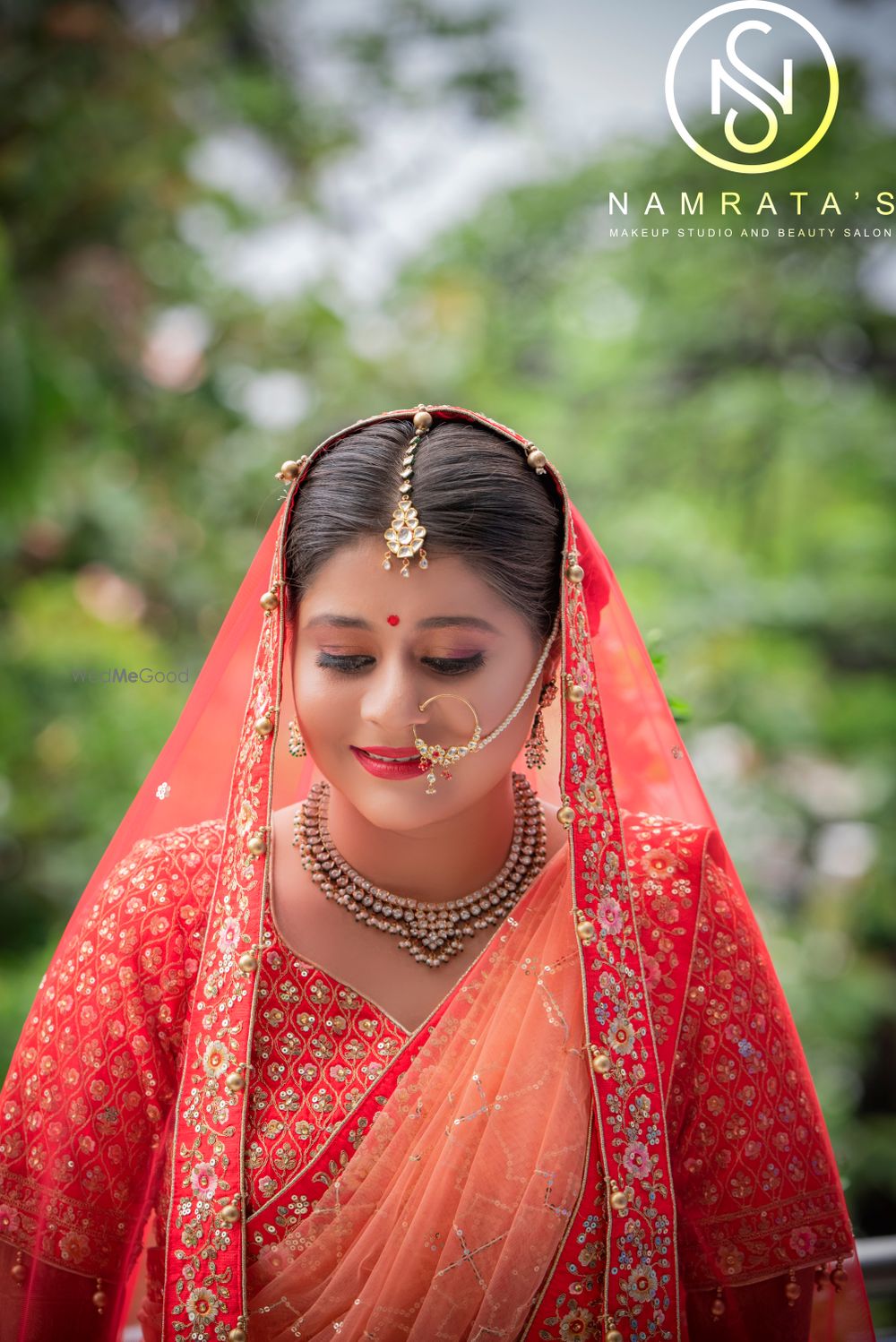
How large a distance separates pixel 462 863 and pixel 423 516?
450 mm

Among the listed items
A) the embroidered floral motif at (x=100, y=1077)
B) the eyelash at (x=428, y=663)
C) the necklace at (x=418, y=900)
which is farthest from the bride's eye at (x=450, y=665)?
the embroidered floral motif at (x=100, y=1077)

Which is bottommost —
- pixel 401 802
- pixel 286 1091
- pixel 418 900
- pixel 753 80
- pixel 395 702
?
pixel 286 1091

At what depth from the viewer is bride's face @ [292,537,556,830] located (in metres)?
1.31

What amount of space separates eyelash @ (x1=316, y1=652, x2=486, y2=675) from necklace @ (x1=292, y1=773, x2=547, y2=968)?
282 mm

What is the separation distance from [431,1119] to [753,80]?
286 cm

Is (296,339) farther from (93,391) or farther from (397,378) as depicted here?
(93,391)

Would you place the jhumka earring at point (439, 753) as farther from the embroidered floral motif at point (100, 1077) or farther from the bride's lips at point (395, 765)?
the embroidered floral motif at point (100, 1077)

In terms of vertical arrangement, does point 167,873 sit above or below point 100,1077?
above

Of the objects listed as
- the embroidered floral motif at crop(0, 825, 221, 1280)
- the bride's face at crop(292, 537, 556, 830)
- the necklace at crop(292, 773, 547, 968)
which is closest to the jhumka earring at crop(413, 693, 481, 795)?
the bride's face at crop(292, 537, 556, 830)

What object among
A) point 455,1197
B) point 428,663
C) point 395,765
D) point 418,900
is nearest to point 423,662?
point 428,663

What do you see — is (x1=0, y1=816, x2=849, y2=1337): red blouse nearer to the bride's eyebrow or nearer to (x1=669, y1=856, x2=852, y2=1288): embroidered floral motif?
(x1=669, y1=856, x2=852, y2=1288): embroidered floral motif

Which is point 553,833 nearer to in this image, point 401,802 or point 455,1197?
point 401,802

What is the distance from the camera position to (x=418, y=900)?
1.50 metres

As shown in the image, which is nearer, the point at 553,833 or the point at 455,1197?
the point at 455,1197
